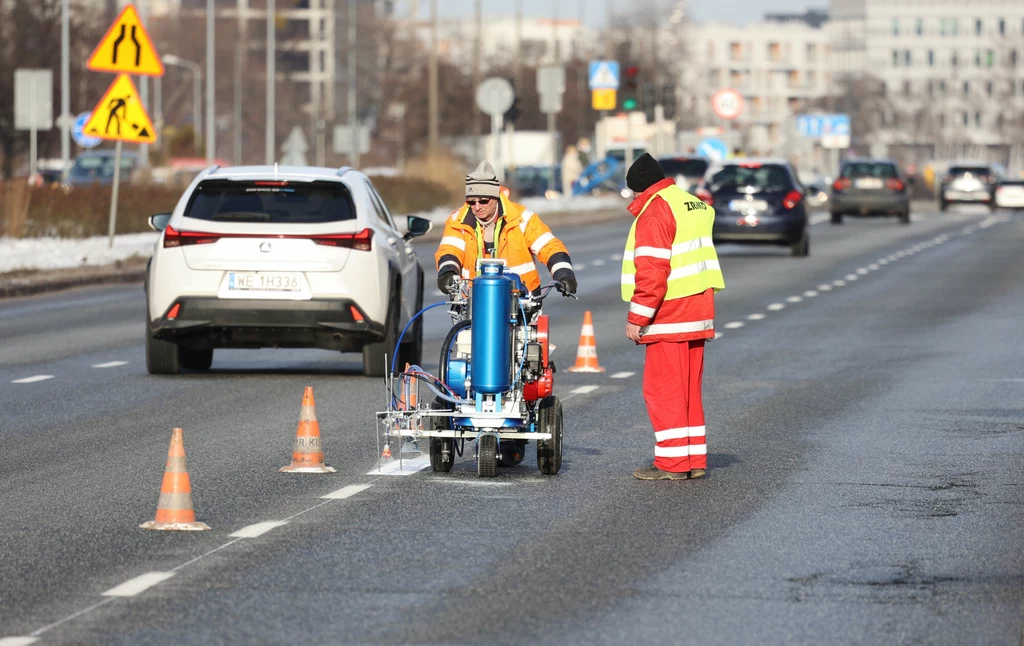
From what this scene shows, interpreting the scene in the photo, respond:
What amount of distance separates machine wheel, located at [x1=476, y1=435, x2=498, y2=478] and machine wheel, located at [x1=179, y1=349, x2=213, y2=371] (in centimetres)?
684

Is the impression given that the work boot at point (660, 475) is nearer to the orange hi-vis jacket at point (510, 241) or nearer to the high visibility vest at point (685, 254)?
the high visibility vest at point (685, 254)

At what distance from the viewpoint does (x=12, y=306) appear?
84.8 ft

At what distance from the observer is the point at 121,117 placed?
30.7m

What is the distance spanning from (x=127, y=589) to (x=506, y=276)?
3632 millimetres

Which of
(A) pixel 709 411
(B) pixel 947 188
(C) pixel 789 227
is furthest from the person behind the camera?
(B) pixel 947 188

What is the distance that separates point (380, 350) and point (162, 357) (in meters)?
1.60

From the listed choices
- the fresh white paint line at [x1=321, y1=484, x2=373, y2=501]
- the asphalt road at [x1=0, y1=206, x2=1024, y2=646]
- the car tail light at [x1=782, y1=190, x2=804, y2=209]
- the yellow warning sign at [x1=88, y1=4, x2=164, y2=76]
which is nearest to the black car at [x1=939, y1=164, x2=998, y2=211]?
the car tail light at [x1=782, y1=190, x2=804, y2=209]

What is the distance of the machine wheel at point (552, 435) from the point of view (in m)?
11.1

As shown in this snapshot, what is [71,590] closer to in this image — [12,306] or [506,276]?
[506,276]

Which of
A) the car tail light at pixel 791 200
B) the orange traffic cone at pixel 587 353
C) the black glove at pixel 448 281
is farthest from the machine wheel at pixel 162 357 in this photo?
the car tail light at pixel 791 200

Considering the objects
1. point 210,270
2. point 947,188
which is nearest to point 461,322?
point 210,270

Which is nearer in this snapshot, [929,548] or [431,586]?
[431,586]

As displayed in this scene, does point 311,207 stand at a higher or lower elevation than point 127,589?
higher

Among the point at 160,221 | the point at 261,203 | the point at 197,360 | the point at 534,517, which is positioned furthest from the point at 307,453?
the point at 197,360
